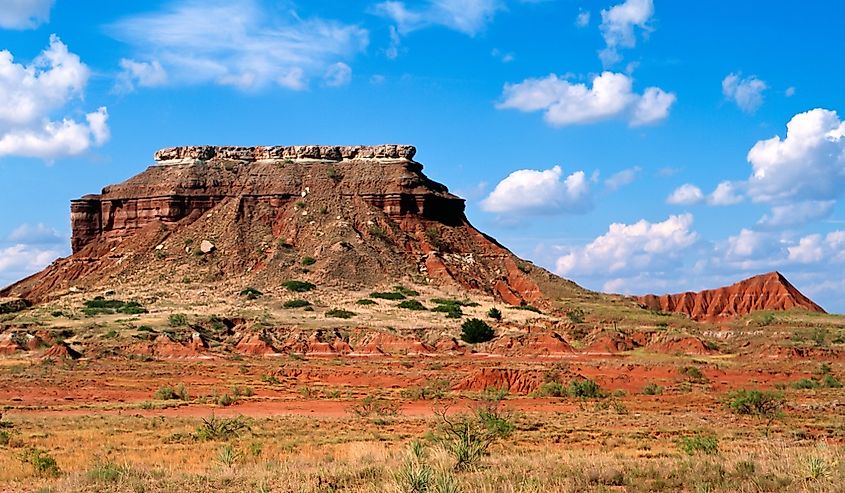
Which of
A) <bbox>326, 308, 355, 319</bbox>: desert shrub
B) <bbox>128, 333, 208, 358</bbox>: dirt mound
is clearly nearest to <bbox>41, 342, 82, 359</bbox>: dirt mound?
<bbox>128, 333, 208, 358</bbox>: dirt mound

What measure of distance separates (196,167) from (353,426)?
68280 mm

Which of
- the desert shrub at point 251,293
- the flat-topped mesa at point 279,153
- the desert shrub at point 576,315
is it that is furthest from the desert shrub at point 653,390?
the flat-topped mesa at point 279,153

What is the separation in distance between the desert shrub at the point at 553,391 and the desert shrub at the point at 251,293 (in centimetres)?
3998

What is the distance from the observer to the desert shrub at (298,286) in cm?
6994

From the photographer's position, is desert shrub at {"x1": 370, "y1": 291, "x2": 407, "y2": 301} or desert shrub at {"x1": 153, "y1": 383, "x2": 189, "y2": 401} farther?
desert shrub at {"x1": 370, "y1": 291, "x2": 407, "y2": 301}

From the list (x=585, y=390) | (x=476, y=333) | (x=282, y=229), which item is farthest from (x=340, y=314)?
(x=585, y=390)

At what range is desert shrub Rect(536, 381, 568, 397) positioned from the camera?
30906mm

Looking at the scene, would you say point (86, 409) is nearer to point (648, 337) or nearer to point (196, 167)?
point (648, 337)

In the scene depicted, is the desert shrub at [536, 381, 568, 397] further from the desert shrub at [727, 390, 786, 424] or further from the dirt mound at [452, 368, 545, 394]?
the desert shrub at [727, 390, 786, 424]

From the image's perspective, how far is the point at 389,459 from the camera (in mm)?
14805

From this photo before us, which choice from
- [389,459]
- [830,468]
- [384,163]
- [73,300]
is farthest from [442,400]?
[384,163]

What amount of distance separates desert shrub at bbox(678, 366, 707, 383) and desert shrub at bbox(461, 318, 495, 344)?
1649 cm

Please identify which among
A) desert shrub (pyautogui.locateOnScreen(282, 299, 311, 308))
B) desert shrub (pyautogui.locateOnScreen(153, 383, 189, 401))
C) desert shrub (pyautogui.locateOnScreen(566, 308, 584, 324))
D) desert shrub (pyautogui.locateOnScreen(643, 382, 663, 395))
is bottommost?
desert shrub (pyautogui.locateOnScreen(643, 382, 663, 395))

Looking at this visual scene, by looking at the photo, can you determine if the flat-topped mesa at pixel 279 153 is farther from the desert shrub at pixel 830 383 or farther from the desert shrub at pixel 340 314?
the desert shrub at pixel 830 383
